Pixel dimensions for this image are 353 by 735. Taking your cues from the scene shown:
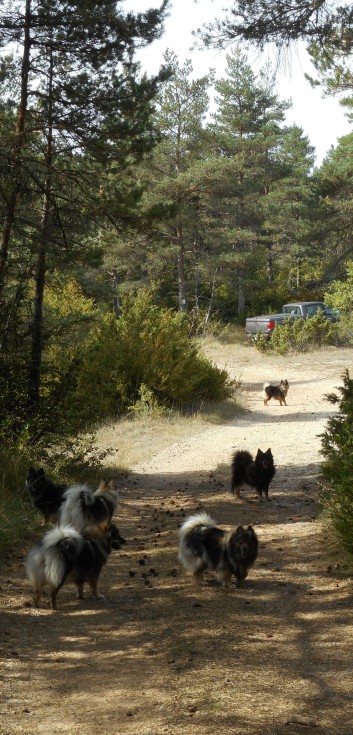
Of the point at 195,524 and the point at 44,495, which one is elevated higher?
the point at 195,524

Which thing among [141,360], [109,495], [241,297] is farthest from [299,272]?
[109,495]

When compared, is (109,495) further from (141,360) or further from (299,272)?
(299,272)

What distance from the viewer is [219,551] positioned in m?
8.64

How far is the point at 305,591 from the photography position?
27.6 feet

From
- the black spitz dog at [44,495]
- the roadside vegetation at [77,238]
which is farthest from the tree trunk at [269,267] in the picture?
the black spitz dog at [44,495]

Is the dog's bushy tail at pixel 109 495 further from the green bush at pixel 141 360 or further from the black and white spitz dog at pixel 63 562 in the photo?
the green bush at pixel 141 360

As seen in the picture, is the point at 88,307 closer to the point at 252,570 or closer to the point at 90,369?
the point at 90,369

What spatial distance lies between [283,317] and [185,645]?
3553 centimetres

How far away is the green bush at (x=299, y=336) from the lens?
39.3 metres

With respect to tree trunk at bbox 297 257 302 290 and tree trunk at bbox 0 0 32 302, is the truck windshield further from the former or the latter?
tree trunk at bbox 0 0 32 302

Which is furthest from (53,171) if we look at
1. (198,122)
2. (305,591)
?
(198,122)

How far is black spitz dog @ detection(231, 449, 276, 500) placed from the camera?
1328cm

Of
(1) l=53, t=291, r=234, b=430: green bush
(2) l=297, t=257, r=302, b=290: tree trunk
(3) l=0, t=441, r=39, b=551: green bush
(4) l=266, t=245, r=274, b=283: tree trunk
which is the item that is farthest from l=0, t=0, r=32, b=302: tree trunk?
(4) l=266, t=245, r=274, b=283: tree trunk

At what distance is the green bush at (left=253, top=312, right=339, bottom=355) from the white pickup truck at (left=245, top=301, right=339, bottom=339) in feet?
1.79
